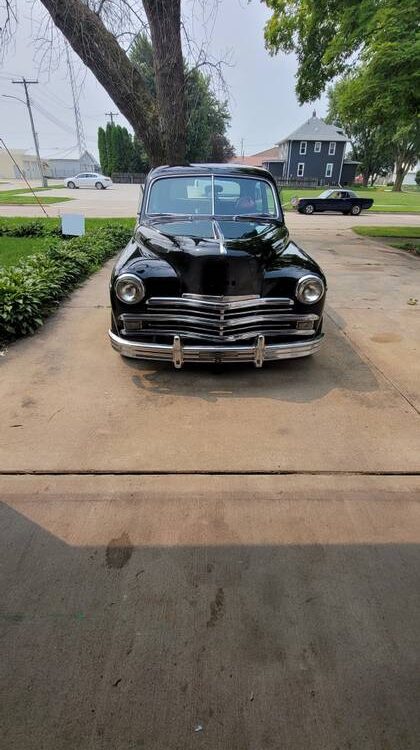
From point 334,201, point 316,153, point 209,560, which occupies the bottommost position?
point 209,560

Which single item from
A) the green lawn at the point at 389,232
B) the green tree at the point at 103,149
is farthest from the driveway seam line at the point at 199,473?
the green tree at the point at 103,149

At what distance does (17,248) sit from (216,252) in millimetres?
7284

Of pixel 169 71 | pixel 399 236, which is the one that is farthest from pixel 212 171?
pixel 399 236

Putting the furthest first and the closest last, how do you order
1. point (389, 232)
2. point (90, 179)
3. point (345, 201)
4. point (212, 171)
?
point (90, 179)
point (345, 201)
point (389, 232)
point (212, 171)

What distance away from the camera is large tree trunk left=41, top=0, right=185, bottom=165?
24.4ft

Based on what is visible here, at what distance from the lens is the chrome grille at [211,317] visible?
3.51 metres

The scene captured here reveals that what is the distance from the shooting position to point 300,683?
1.57 m

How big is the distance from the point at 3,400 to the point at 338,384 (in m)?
2.87

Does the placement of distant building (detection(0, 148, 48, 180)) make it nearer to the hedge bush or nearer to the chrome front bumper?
the hedge bush

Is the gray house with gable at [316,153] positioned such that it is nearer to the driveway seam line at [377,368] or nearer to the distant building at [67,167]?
the distant building at [67,167]

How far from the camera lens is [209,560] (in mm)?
2074

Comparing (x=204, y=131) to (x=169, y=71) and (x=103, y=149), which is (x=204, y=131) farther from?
(x=169, y=71)

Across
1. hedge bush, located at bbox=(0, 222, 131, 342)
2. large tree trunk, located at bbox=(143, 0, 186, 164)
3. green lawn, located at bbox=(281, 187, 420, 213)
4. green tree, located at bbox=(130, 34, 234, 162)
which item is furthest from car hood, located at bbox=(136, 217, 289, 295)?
green tree, located at bbox=(130, 34, 234, 162)

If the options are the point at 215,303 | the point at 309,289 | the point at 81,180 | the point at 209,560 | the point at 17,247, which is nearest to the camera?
the point at 209,560
